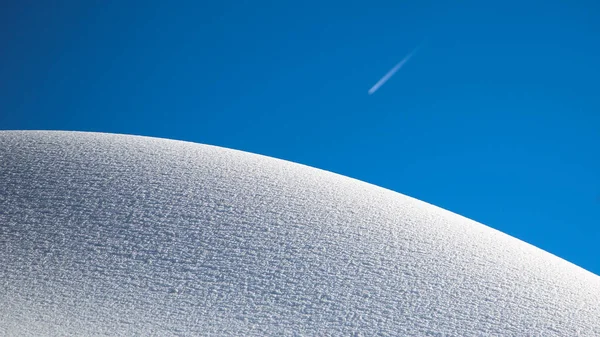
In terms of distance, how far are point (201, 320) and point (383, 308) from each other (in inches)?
57.0

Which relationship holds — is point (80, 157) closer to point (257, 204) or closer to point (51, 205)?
point (51, 205)

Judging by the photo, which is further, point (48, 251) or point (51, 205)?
point (51, 205)

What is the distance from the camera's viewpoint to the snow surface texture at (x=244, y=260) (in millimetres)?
4797

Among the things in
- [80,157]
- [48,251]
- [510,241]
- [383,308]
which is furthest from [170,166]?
[510,241]

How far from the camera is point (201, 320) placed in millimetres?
4770

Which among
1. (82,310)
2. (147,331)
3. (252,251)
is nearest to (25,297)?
(82,310)

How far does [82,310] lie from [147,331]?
641 mm

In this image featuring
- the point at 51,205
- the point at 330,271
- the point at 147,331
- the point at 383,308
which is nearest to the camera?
the point at 147,331

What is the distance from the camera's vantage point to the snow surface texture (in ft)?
15.7

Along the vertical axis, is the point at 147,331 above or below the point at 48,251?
below

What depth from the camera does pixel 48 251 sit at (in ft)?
18.5

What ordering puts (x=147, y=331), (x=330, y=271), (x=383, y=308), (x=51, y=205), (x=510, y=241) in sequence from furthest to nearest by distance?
(x=510, y=241) < (x=51, y=205) < (x=330, y=271) < (x=383, y=308) < (x=147, y=331)

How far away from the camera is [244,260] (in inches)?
217

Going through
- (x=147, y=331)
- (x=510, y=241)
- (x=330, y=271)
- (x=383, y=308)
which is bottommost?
(x=147, y=331)
